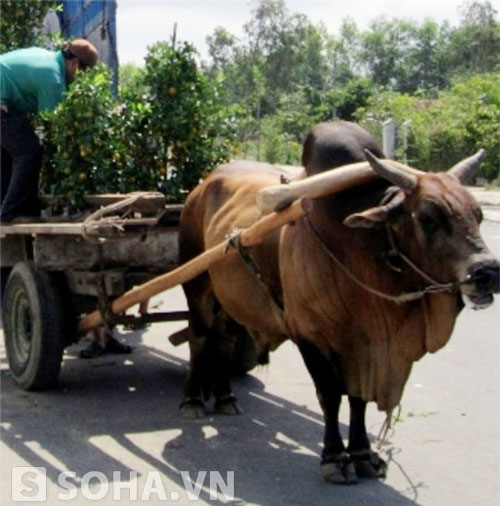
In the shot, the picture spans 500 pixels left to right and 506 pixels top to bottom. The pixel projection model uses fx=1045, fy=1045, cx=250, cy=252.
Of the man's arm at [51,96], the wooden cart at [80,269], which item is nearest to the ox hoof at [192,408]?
the wooden cart at [80,269]

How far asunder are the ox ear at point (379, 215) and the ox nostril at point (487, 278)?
0.53 m

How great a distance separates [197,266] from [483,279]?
6.52 ft

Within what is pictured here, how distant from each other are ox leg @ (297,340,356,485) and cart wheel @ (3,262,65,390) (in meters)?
2.26

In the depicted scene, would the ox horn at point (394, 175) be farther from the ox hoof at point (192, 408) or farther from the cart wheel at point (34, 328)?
the cart wheel at point (34, 328)

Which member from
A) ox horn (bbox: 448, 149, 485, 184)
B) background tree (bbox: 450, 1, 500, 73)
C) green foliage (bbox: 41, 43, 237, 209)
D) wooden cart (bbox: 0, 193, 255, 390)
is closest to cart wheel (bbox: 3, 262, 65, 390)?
wooden cart (bbox: 0, 193, 255, 390)

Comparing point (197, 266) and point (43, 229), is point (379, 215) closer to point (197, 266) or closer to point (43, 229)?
point (197, 266)

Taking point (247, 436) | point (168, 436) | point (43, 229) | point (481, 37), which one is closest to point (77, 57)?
point (43, 229)

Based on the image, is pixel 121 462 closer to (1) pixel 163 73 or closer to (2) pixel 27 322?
(2) pixel 27 322

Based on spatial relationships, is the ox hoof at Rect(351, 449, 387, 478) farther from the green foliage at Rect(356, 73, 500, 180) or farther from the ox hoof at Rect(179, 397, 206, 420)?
the green foliage at Rect(356, 73, 500, 180)

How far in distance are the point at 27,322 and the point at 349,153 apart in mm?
2998

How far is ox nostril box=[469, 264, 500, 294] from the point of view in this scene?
4590 millimetres

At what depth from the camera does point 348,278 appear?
529 centimetres

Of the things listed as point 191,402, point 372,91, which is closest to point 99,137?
point 191,402

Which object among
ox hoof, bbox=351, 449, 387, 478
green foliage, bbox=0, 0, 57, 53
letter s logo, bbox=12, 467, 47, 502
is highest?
green foliage, bbox=0, 0, 57, 53
